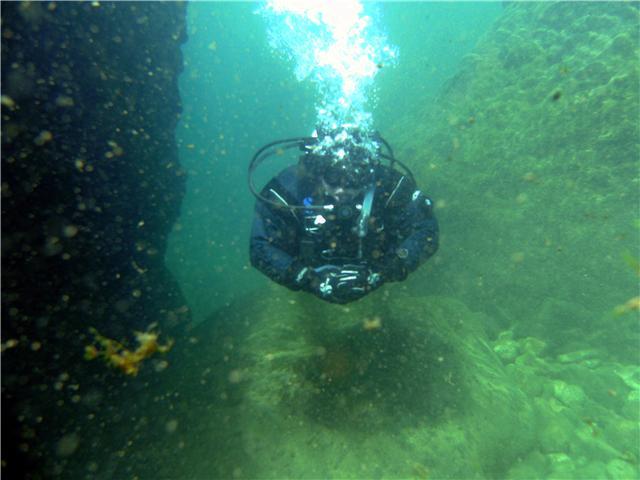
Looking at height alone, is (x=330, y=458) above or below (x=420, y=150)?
below

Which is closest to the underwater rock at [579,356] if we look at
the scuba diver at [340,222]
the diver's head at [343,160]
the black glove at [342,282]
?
the scuba diver at [340,222]

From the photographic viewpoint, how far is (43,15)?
5.05m

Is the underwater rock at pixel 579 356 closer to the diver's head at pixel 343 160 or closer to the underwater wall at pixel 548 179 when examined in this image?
the underwater wall at pixel 548 179

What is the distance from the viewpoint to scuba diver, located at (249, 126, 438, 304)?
4.12 meters

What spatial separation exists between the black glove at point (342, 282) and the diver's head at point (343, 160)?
3.31 ft

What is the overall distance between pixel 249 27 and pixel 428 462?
140 feet

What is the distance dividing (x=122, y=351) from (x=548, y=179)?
306 inches

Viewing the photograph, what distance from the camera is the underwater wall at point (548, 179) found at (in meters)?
5.77

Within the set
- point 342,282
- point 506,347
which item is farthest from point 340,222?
point 506,347

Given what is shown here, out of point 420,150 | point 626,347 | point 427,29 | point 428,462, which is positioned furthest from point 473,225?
point 427,29

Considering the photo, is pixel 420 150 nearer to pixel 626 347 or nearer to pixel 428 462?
pixel 626 347

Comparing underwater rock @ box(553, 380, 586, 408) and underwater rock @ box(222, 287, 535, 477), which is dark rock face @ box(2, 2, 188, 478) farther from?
underwater rock @ box(553, 380, 586, 408)

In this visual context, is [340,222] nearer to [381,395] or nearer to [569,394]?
[381,395]

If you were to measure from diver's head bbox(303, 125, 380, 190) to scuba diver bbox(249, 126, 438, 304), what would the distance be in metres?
0.01
